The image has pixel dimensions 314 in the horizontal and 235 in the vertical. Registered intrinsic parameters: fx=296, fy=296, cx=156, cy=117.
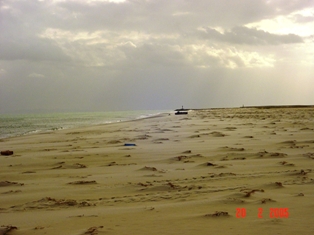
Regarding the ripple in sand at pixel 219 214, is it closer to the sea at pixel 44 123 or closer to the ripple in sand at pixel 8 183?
the ripple in sand at pixel 8 183

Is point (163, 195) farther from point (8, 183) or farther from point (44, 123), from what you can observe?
point (44, 123)

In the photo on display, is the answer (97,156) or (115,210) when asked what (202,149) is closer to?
(97,156)

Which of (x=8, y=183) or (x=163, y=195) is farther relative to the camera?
(x=8, y=183)

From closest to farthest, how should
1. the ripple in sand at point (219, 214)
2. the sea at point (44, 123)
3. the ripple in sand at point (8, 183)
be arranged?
the ripple in sand at point (219, 214) < the ripple in sand at point (8, 183) < the sea at point (44, 123)

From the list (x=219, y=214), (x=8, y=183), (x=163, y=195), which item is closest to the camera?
(x=219, y=214)

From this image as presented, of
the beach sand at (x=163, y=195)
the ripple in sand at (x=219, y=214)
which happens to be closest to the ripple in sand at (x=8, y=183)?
the beach sand at (x=163, y=195)

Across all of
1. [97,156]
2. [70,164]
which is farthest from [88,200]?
[97,156]

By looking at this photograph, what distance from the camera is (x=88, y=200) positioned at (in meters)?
4.69

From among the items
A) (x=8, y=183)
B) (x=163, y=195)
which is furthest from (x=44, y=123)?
(x=163, y=195)

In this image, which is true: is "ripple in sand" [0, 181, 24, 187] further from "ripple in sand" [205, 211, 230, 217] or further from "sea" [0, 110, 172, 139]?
"sea" [0, 110, 172, 139]

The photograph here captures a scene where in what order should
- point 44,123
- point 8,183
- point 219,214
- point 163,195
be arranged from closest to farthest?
point 219,214
point 163,195
point 8,183
point 44,123

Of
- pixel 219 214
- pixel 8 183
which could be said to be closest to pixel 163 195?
pixel 219 214

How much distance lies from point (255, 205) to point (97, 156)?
6.03 metres

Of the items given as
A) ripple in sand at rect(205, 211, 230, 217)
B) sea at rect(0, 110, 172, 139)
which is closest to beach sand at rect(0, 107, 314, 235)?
ripple in sand at rect(205, 211, 230, 217)
